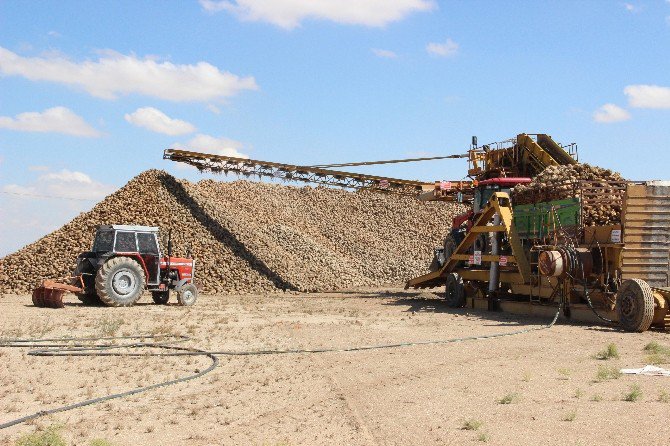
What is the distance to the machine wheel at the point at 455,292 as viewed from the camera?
67.2 feet

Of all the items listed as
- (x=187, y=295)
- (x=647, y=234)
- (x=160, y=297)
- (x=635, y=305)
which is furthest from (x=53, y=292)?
(x=647, y=234)

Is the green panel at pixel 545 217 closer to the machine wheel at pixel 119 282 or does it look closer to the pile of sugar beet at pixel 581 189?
the pile of sugar beet at pixel 581 189

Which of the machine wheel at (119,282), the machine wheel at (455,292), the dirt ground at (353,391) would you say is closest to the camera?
the dirt ground at (353,391)

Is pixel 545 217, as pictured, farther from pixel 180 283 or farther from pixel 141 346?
pixel 180 283

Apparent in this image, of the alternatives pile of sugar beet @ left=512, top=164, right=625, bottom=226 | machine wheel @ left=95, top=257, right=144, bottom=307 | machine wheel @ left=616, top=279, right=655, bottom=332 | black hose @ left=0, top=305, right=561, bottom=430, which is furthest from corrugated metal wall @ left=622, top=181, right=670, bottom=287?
machine wheel @ left=95, top=257, right=144, bottom=307

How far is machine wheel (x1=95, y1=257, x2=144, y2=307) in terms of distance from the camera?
1891cm

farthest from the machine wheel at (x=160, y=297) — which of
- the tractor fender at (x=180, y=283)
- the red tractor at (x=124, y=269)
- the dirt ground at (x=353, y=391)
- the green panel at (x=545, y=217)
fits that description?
the green panel at (x=545, y=217)

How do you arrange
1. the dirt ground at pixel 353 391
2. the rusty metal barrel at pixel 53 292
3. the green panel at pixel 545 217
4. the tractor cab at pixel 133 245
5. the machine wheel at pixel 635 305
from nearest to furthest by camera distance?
the dirt ground at pixel 353 391 → the machine wheel at pixel 635 305 → the green panel at pixel 545 217 → the rusty metal barrel at pixel 53 292 → the tractor cab at pixel 133 245

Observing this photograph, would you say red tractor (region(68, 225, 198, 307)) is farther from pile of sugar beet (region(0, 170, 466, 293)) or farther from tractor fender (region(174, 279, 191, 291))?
pile of sugar beet (region(0, 170, 466, 293))

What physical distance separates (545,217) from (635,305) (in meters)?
3.77

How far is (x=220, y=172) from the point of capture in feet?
109

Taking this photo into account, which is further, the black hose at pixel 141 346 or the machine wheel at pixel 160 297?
the machine wheel at pixel 160 297

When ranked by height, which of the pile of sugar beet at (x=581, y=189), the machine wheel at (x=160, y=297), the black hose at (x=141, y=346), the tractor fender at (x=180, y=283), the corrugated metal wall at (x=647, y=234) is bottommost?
the machine wheel at (x=160, y=297)

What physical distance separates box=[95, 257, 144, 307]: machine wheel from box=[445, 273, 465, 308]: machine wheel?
908cm
